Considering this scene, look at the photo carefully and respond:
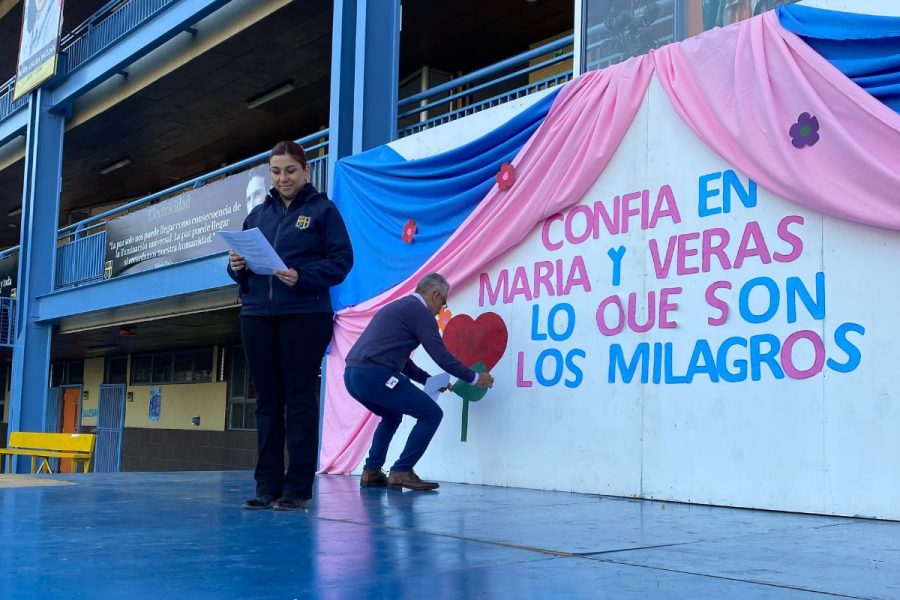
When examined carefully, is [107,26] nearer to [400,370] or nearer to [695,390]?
[400,370]

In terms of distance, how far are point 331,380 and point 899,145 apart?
4891 millimetres

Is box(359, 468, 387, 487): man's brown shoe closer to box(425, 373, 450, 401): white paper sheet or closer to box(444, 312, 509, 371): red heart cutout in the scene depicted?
box(425, 373, 450, 401): white paper sheet

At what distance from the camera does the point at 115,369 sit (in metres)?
20.5

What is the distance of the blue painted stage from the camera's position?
2576 mm

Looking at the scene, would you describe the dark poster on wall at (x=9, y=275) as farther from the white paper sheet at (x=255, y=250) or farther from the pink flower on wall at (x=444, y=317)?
the white paper sheet at (x=255, y=250)

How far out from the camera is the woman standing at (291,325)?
442 centimetres

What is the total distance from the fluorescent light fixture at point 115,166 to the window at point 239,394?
14.1 feet

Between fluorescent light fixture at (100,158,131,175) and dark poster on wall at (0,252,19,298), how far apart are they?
2.75m

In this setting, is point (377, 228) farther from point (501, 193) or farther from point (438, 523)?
point (438, 523)

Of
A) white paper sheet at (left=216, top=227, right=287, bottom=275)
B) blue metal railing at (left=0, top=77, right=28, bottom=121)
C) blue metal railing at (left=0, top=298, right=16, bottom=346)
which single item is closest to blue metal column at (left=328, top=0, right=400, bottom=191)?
white paper sheet at (left=216, top=227, right=287, bottom=275)

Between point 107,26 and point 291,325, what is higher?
point 107,26

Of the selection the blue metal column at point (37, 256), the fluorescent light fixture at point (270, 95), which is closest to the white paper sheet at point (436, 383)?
the fluorescent light fixture at point (270, 95)

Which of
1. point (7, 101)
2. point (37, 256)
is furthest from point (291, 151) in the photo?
point (7, 101)

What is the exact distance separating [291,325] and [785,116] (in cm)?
284
